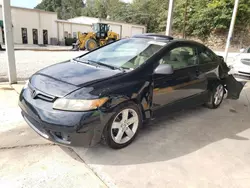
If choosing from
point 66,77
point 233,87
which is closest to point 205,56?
point 233,87

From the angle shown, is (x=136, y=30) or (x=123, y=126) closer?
(x=123, y=126)

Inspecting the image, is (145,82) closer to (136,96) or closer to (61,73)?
(136,96)

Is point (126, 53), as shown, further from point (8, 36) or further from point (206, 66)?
point (8, 36)

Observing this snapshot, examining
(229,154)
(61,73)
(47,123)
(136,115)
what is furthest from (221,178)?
(61,73)

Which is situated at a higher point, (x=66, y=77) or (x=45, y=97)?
(x=66, y=77)

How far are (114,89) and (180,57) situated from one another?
A: 1593 millimetres

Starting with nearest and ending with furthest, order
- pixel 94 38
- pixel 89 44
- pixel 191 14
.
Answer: pixel 89 44
pixel 94 38
pixel 191 14

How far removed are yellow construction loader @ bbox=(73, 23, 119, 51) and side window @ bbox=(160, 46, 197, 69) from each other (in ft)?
44.9

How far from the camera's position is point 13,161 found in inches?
98.7

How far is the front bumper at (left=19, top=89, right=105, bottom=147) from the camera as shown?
2365 mm

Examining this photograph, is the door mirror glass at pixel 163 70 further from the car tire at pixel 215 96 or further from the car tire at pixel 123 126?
the car tire at pixel 215 96

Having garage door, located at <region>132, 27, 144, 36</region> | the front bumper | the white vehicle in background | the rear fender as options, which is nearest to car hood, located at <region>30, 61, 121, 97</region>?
the front bumper

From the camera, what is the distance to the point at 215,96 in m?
4.61

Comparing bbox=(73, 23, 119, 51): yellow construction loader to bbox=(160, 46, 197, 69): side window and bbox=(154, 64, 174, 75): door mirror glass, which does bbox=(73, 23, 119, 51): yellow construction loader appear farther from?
bbox=(154, 64, 174, 75): door mirror glass
